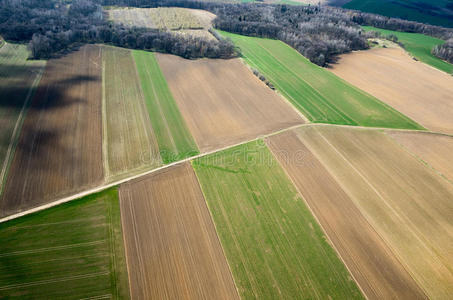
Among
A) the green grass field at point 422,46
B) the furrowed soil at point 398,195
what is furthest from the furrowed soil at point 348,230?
the green grass field at point 422,46

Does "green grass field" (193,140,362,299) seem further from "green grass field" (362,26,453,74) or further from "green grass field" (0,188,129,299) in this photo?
"green grass field" (362,26,453,74)

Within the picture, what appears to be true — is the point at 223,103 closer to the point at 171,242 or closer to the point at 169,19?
the point at 171,242

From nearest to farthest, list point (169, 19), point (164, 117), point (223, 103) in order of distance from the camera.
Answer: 1. point (164, 117)
2. point (223, 103)
3. point (169, 19)

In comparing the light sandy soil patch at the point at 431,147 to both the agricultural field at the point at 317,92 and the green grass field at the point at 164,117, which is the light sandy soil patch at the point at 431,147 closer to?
the agricultural field at the point at 317,92

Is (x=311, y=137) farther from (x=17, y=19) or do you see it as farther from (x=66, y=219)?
(x=17, y=19)

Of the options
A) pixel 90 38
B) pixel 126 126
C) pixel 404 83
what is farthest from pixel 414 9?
pixel 126 126

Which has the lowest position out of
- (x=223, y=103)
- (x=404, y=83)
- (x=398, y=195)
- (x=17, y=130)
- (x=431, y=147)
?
(x=398, y=195)

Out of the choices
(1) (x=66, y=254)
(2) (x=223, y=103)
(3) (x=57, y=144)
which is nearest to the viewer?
(1) (x=66, y=254)
